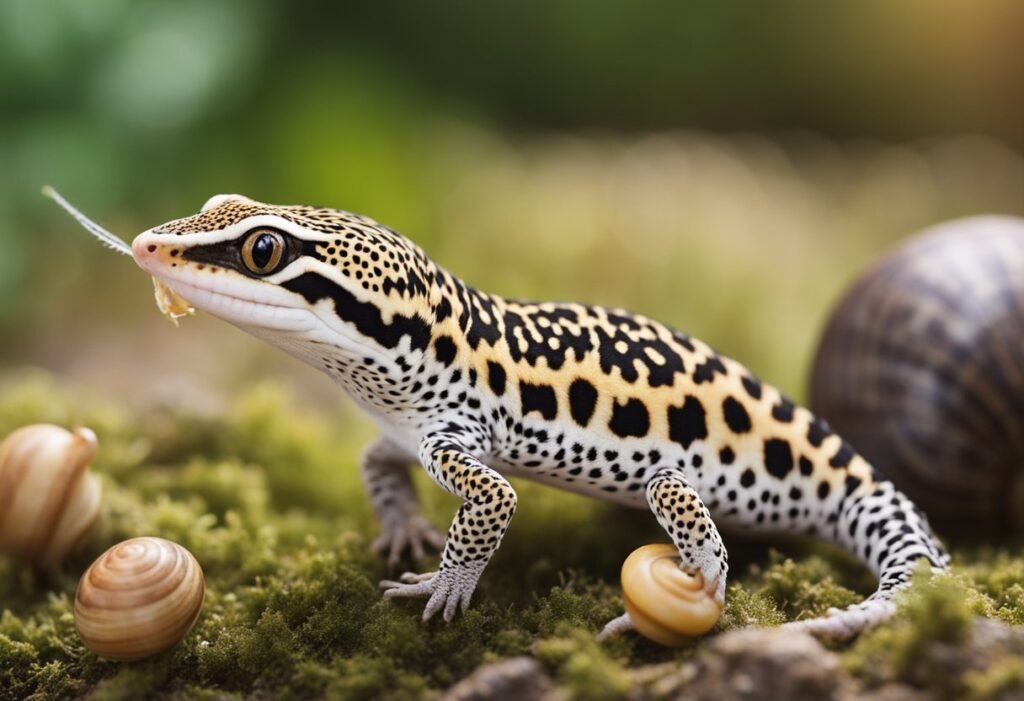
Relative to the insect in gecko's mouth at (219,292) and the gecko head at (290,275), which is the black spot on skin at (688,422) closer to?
the gecko head at (290,275)

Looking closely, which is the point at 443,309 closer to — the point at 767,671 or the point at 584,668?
the point at 584,668

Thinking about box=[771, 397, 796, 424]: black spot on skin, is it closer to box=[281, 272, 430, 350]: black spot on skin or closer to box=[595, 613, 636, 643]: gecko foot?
box=[595, 613, 636, 643]: gecko foot

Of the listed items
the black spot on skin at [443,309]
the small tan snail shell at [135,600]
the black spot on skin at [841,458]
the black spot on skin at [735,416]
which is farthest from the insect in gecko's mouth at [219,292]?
the black spot on skin at [841,458]

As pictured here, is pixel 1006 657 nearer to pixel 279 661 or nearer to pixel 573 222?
pixel 279 661

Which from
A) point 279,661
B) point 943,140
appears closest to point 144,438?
point 279,661

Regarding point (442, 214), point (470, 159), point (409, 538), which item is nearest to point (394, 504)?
point (409, 538)

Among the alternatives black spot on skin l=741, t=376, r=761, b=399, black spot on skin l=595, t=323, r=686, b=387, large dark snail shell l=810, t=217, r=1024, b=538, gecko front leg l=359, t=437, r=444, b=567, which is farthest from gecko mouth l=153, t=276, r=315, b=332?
large dark snail shell l=810, t=217, r=1024, b=538
